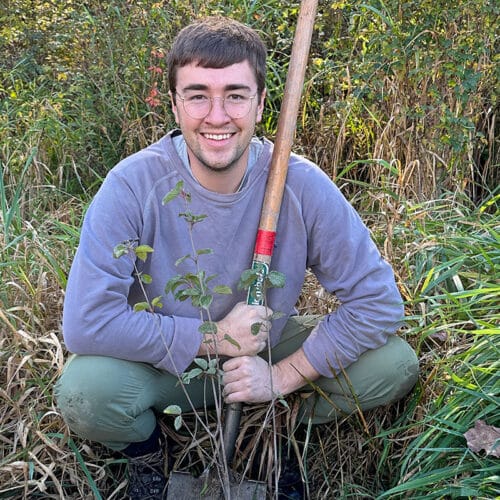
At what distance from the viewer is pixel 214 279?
2766 millimetres

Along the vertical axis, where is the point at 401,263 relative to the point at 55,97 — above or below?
below

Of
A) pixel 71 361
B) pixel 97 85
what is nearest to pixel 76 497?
pixel 71 361

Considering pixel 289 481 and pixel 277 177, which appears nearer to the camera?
pixel 277 177

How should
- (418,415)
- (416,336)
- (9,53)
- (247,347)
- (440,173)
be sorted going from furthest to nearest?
(9,53) → (440,173) → (416,336) → (418,415) → (247,347)

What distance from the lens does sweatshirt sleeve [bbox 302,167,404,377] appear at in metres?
2.73

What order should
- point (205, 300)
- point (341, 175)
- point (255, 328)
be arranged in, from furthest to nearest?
point (341, 175) → point (255, 328) → point (205, 300)

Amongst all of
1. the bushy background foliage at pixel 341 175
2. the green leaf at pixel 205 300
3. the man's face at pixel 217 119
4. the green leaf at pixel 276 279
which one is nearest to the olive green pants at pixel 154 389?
the bushy background foliage at pixel 341 175

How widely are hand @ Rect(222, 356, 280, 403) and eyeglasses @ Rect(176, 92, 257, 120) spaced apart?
0.76 metres

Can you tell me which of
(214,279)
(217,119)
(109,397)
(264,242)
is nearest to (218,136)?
(217,119)

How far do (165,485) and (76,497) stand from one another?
313mm

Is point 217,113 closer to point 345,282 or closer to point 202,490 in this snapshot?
point 345,282

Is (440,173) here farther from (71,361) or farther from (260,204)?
(71,361)

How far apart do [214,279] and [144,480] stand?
0.70 metres

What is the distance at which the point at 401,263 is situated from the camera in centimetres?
331
